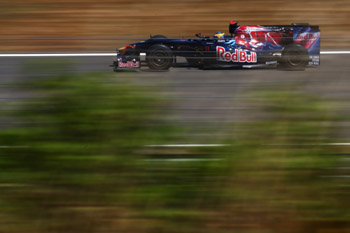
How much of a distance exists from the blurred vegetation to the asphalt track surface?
5.4 inches

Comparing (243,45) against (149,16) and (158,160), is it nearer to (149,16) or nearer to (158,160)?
(149,16)

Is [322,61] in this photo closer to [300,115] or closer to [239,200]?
[300,115]

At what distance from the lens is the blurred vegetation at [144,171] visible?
270cm

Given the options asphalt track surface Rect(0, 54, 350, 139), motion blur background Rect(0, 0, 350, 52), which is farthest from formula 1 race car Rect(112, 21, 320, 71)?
asphalt track surface Rect(0, 54, 350, 139)

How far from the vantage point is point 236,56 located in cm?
788

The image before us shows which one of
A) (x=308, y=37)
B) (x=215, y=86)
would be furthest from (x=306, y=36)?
(x=215, y=86)

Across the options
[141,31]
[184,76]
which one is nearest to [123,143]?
[184,76]

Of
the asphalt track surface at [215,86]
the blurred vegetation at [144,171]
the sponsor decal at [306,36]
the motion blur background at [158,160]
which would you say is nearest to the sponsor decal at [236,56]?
the sponsor decal at [306,36]

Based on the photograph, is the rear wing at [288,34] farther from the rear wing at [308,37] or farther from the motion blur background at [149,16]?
the motion blur background at [149,16]

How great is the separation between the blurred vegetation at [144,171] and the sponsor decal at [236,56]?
5.02 m

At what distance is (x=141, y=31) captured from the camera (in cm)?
1091

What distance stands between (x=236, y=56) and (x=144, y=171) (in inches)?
210

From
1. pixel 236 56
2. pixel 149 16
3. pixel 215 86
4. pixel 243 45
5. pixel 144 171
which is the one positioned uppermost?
pixel 149 16

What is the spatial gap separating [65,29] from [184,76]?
313 inches
